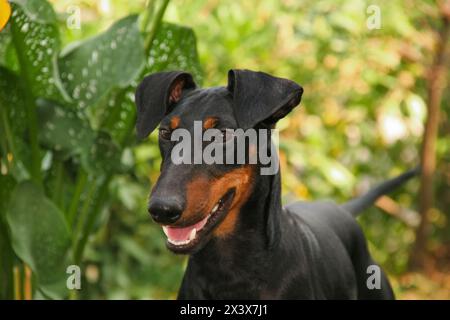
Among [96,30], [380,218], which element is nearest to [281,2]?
[96,30]

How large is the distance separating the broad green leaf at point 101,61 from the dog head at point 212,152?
71cm

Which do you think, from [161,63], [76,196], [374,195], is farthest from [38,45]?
[374,195]

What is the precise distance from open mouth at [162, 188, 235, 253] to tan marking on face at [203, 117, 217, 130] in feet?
0.58

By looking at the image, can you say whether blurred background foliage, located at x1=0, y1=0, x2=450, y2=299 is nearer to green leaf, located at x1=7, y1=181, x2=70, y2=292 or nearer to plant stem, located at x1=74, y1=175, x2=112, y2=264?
plant stem, located at x1=74, y1=175, x2=112, y2=264

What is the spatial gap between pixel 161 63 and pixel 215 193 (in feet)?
3.80

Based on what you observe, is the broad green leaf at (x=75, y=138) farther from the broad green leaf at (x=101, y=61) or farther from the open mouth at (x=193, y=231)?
the open mouth at (x=193, y=231)

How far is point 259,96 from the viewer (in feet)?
7.35

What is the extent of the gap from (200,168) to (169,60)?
114 centimetres

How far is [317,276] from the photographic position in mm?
2543

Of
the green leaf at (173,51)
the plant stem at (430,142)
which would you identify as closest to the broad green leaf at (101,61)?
the green leaf at (173,51)

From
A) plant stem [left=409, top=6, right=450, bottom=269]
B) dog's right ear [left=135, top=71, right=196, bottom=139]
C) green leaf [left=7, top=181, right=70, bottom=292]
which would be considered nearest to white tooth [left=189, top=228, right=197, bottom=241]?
dog's right ear [left=135, top=71, right=196, bottom=139]

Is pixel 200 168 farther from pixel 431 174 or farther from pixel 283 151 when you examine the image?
pixel 431 174

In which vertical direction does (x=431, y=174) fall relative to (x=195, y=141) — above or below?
below

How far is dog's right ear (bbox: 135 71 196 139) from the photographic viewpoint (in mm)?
2400
